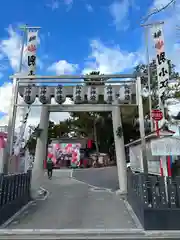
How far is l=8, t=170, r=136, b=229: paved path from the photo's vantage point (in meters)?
6.35

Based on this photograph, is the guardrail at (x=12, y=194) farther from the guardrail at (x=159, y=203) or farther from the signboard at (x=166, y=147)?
the signboard at (x=166, y=147)

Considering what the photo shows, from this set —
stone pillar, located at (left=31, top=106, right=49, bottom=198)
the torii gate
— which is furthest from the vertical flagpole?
stone pillar, located at (left=31, top=106, right=49, bottom=198)

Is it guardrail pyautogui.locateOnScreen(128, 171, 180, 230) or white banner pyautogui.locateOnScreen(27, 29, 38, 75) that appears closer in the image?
guardrail pyautogui.locateOnScreen(128, 171, 180, 230)

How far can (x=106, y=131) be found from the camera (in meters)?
34.6

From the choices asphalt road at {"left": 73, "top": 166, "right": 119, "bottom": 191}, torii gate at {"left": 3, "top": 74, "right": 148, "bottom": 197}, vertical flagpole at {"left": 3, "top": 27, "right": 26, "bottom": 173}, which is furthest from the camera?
asphalt road at {"left": 73, "top": 166, "right": 119, "bottom": 191}

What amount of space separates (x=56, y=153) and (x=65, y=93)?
21.3m

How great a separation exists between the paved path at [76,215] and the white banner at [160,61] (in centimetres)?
479

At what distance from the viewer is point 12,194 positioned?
7.56m

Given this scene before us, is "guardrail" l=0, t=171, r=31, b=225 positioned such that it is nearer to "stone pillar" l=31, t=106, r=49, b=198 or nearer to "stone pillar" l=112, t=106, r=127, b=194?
"stone pillar" l=31, t=106, r=49, b=198

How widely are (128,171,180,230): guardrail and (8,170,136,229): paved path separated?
1.77ft

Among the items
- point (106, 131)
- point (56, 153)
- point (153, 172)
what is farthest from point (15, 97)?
point (106, 131)

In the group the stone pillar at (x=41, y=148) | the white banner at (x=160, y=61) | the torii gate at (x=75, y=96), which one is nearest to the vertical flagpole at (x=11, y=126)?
the torii gate at (x=75, y=96)

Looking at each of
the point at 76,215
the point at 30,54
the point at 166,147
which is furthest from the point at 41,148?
the point at 166,147

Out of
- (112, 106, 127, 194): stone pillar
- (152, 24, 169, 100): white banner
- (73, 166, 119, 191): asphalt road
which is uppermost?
(152, 24, 169, 100): white banner
